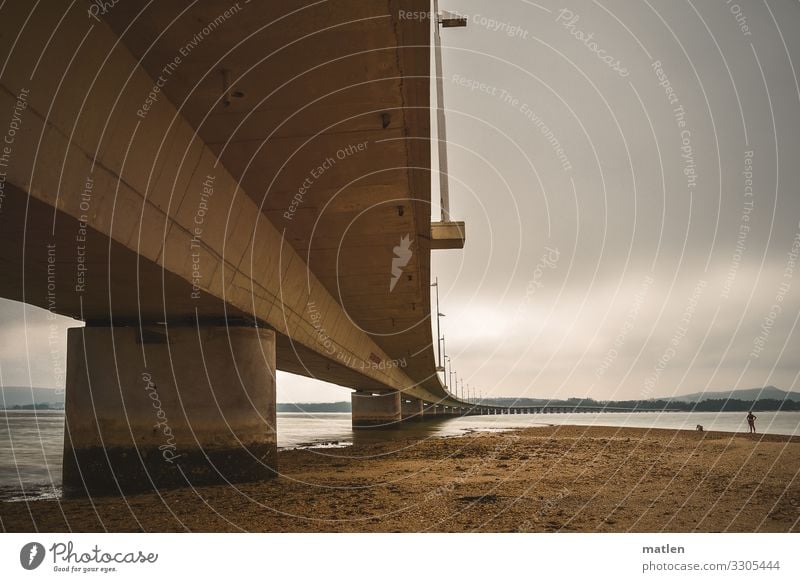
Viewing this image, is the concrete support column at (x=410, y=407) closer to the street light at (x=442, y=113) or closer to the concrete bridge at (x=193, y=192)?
the street light at (x=442, y=113)

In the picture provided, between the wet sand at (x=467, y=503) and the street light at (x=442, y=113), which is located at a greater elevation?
the street light at (x=442, y=113)

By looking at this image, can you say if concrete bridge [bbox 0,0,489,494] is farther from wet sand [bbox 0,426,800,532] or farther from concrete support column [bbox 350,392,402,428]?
concrete support column [bbox 350,392,402,428]

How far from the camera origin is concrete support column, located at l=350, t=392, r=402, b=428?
167ft

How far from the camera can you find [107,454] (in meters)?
10.6

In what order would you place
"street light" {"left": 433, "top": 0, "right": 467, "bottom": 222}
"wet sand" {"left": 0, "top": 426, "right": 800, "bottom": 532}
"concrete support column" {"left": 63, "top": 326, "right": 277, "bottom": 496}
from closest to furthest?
1. "wet sand" {"left": 0, "top": 426, "right": 800, "bottom": 532}
2. "concrete support column" {"left": 63, "top": 326, "right": 277, "bottom": 496}
3. "street light" {"left": 433, "top": 0, "right": 467, "bottom": 222}

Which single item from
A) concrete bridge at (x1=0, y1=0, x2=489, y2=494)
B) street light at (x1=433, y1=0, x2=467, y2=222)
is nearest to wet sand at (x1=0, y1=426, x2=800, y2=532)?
concrete bridge at (x1=0, y1=0, x2=489, y2=494)

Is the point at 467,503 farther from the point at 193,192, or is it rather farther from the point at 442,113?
Answer: the point at 442,113

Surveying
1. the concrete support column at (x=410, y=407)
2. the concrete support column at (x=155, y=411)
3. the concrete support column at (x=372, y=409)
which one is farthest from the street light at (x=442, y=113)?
the concrete support column at (x=410, y=407)

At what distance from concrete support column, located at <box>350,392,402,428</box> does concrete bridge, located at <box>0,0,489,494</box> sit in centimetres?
3678

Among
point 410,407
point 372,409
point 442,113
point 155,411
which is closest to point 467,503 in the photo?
point 155,411

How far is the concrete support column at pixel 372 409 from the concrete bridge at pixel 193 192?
121 ft

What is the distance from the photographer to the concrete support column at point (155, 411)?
1056 cm

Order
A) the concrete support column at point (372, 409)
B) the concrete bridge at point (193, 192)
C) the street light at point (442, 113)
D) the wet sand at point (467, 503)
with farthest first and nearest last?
the concrete support column at point (372, 409) < the street light at point (442, 113) < the wet sand at point (467, 503) < the concrete bridge at point (193, 192)

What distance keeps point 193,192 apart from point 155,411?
430 cm
